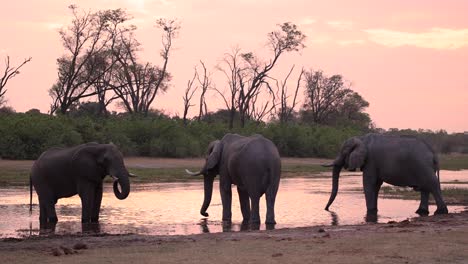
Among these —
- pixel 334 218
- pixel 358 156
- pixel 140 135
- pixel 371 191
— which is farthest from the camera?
pixel 140 135

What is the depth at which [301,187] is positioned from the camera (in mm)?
27250

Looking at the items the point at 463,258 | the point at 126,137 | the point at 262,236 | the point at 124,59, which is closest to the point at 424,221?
the point at 262,236

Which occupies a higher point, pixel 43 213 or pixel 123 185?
pixel 123 185

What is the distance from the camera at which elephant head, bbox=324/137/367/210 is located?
17500 millimetres

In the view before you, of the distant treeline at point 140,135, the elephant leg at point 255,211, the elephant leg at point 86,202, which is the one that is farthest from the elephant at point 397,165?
the distant treeline at point 140,135

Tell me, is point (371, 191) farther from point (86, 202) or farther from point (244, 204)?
point (86, 202)

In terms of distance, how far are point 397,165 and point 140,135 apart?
30.4 metres

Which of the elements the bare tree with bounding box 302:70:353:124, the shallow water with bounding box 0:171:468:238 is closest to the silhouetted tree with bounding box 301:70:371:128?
the bare tree with bounding box 302:70:353:124

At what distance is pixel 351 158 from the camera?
17.6 m

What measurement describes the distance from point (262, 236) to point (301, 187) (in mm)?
15453

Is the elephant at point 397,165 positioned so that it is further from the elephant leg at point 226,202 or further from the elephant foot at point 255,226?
the elephant foot at point 255,226

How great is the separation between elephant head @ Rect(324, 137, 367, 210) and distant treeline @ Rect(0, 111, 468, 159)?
8.98 m

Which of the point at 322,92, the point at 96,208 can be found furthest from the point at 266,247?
the point at 322,92

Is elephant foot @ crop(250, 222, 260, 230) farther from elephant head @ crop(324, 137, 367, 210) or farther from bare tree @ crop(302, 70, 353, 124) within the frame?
bare tree @ crop(302, 70, 353, 124)
